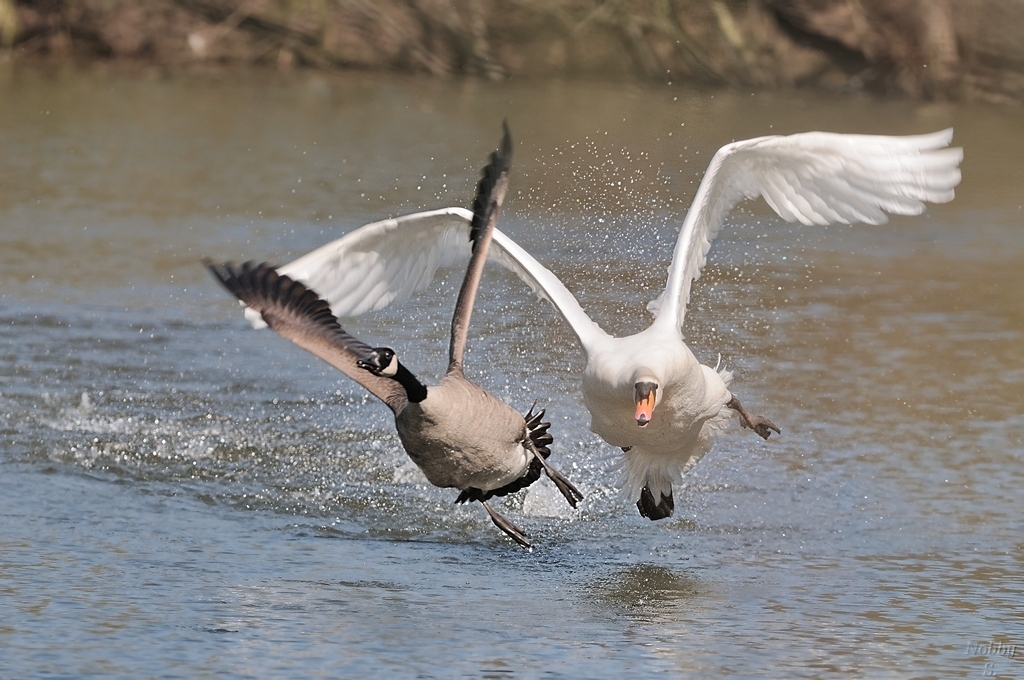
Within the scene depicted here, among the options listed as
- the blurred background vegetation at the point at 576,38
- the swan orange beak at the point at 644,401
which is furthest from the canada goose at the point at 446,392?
the blurred background vegetation at the point at 576,38

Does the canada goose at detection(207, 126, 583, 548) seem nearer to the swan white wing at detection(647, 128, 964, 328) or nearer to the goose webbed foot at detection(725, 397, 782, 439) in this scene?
the swan white wing at detection(647, 128, 964, 328)

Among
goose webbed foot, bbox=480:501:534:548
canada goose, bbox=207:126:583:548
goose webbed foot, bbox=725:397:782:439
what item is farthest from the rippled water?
canada goose, bbox=207:126:583:548

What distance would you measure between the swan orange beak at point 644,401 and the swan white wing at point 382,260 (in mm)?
1547

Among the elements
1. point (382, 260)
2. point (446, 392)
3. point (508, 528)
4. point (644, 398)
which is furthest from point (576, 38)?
point (644, 398)

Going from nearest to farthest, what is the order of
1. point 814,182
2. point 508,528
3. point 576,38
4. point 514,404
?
point 508,528 < point 814,182 < point 514,404 < point 576,38

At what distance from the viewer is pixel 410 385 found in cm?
559

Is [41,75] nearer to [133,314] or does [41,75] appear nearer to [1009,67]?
[133,314]

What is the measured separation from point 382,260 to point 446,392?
127 centimetres

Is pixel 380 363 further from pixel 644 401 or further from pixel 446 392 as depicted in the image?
pixel 644 401

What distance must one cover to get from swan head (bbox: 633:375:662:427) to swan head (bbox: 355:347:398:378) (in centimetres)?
87

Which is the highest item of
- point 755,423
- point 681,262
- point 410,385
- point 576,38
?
point 576,38

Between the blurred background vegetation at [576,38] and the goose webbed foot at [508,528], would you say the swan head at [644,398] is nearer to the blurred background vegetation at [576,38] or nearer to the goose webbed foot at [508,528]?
the goose webbed foot at [508,528]

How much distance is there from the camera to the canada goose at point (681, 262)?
5.67 meters

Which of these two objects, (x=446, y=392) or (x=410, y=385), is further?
(x=446, y=392)
